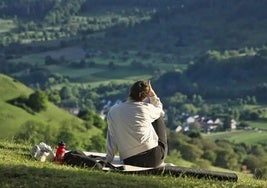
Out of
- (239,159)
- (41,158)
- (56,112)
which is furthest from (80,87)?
(41,158)

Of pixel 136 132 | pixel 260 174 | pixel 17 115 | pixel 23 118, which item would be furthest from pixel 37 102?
pixel 136 132

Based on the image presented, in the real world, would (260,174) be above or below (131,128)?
below

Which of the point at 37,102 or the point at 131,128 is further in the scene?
the point at 37,102

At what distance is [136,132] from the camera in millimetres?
11445

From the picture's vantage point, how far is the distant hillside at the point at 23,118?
72125mm

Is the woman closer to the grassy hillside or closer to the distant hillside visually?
the distant hillside

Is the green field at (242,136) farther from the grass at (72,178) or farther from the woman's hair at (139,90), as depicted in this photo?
the grass at (72,178)

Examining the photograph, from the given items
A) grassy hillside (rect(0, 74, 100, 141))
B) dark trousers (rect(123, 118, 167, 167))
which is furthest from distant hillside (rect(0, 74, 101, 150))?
dark trousers (rect(123, 118, 167, 167))

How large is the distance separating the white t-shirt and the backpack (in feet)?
1.30

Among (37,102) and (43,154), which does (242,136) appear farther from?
(43,154)

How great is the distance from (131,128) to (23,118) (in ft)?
214

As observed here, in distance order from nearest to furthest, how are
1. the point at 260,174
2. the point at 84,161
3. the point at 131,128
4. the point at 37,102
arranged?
1. the point at 84,161
2. the point at 131,128
3. the point at 260,174
4. the point at 37,102

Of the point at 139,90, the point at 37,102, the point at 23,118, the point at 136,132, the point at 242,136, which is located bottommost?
the point at 242,136

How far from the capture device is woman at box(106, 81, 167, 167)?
11.4 m
